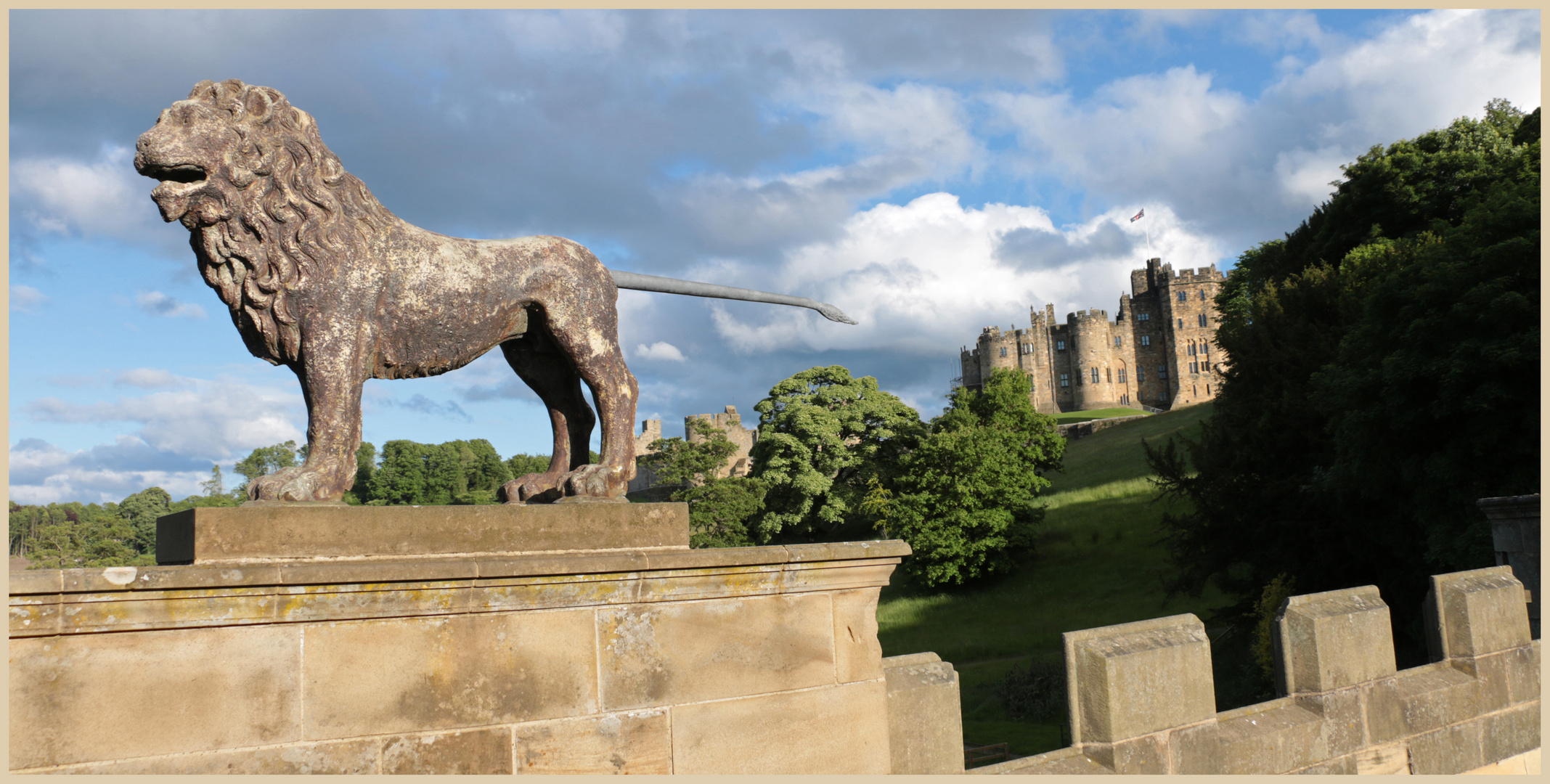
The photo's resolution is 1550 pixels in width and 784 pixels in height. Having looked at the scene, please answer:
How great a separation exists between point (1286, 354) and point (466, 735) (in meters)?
26.5

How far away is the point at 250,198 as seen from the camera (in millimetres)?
3752

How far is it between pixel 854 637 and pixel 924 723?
1.46ft

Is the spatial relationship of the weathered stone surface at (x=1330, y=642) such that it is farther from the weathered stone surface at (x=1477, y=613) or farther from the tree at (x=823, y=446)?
the tree at (x=823, y=446)

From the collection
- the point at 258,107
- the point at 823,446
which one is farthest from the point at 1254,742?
the point at 823,446

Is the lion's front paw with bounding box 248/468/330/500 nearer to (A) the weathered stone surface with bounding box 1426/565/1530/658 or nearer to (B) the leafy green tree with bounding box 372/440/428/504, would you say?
(A) the weathered stone surface with bounding box 1426/565/1530/658

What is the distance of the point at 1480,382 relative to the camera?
16625 mm

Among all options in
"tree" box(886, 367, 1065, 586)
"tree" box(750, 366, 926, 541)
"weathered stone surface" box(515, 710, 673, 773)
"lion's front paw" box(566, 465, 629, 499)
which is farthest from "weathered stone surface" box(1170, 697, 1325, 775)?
"tree" box(750, 366, 926, 541)

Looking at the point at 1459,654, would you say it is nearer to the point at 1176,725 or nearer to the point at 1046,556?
the point at 1176,725

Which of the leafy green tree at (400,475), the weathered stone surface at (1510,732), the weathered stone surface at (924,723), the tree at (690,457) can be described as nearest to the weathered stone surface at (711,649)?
the weathered stone surface at (924,723)

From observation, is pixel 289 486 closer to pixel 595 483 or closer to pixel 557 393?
pixel 595 483

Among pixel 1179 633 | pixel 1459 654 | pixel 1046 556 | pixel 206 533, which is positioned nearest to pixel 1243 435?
pixel 1046 556

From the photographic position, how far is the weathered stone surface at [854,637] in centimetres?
406

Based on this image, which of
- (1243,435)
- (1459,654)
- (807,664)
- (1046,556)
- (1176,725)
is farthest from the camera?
(1046,556)

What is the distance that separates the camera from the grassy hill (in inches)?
905
